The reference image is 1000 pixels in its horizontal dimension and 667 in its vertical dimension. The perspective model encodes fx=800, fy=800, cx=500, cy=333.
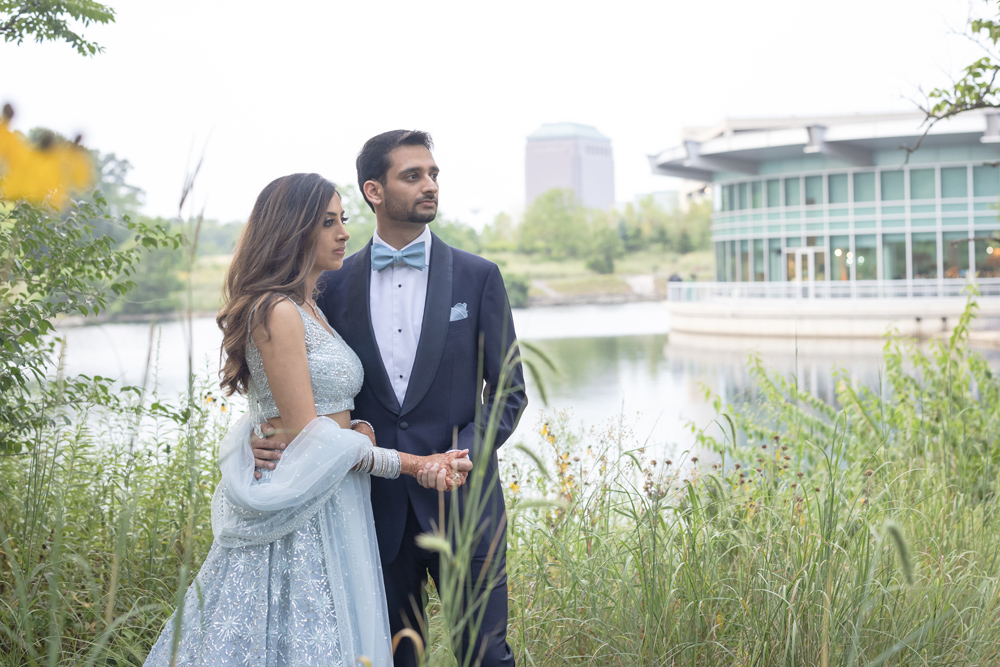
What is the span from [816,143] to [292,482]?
2599cm

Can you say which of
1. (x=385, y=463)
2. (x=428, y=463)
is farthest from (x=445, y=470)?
(x=385, y=463)

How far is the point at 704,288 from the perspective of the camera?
92.3ft

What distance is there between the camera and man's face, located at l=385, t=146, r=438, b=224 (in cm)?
234

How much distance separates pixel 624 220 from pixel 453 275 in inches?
3394

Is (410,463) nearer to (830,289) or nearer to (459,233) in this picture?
(830,289)

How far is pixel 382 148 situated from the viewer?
2375mm

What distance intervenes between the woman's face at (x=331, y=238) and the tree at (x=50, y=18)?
1.88 metres

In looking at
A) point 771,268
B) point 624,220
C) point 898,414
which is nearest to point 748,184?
point 771,268

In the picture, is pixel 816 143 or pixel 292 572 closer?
pixel 292 572

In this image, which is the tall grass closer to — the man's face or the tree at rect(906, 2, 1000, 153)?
the man's face

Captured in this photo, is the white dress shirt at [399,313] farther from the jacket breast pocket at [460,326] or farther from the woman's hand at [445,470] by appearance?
the woman's hand at [445,470]

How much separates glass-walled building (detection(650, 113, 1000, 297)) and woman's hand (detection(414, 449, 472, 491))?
79.7 feet

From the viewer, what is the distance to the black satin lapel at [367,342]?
2.29 metres

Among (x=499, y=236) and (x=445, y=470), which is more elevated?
(x=499, y=236)
